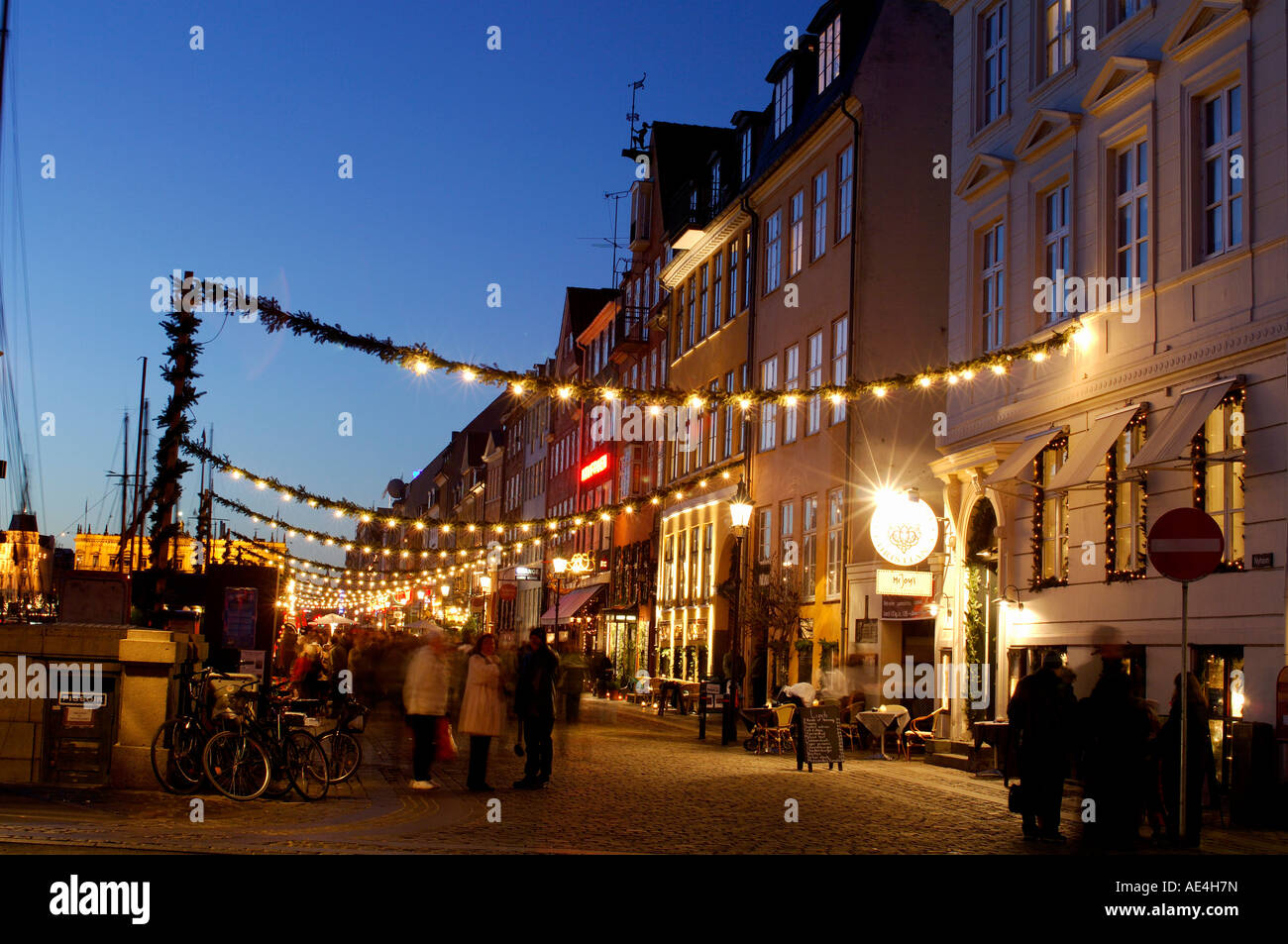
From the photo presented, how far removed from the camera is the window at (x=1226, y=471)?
1716 centimetres

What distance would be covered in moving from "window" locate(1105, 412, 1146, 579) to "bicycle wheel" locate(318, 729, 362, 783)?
9800mm

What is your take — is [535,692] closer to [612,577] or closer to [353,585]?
[612,577]

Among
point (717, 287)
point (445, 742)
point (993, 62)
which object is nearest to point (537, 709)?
point (445, 742)

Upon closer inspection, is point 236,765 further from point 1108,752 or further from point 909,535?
point 909,535

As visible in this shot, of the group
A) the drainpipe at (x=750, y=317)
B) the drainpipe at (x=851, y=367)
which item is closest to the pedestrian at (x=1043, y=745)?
the drainpipe at (x=851, y=367)

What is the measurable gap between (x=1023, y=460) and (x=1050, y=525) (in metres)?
1.18

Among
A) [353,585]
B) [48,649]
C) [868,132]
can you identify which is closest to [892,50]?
[868,132]

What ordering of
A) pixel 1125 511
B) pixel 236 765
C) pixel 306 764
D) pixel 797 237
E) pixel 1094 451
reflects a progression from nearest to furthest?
1. pixel 236 765
2. pixel 306 764
3. pixel 1094 451
4. pixel 1125 511
5. pixel 797 237

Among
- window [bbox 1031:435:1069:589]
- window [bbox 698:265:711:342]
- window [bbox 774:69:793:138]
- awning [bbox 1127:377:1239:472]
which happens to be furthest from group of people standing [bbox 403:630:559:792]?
window [bbox 698:265:711:342]

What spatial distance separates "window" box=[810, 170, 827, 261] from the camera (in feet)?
119

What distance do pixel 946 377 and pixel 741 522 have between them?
8.50m

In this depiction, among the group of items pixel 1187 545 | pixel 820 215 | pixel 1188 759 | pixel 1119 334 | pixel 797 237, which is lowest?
pixel 1188 759

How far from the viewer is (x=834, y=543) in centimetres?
3400

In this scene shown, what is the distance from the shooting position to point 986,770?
2175cm
